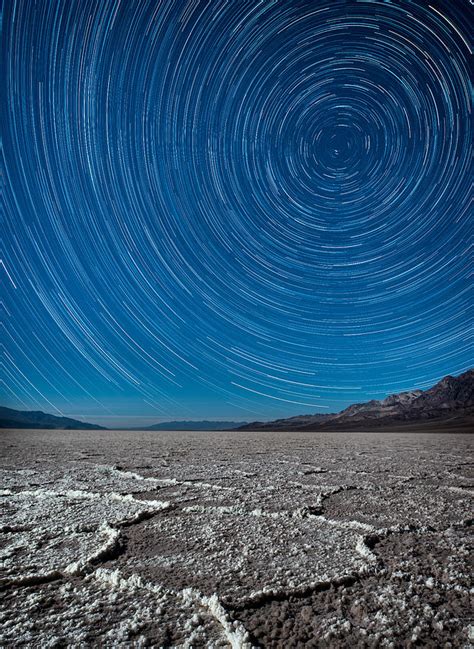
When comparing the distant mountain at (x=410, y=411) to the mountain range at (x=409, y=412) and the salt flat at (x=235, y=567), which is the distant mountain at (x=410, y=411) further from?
the salt flat at (x=235, y=567)

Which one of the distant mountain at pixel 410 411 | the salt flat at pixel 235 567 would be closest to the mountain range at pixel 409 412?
the distant mountain at pixel 410 411

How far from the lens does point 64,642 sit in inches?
44.6

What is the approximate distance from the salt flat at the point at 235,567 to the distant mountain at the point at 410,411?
75.0 meters

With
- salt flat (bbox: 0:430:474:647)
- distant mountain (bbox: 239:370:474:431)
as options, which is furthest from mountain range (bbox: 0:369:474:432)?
salt flat (bbox: 0:430:474:647)

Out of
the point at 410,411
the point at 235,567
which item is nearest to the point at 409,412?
the point at 410,411

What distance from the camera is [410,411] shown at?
87500 millimetres

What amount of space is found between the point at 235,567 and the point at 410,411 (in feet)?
324

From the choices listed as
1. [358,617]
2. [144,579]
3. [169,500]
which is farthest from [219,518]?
[358,617]

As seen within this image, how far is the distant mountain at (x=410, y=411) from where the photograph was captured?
7425cm

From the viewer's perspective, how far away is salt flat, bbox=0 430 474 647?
3.94 feet

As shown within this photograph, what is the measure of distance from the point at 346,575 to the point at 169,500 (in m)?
1.88

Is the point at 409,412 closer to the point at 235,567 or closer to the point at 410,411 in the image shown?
the point at 410,411

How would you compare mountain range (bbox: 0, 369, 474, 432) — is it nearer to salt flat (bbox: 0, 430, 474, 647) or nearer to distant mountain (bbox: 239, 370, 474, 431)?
distant mountain (bbox: 239, 370, 474, 431)

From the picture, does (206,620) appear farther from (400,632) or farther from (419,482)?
(419,482)
